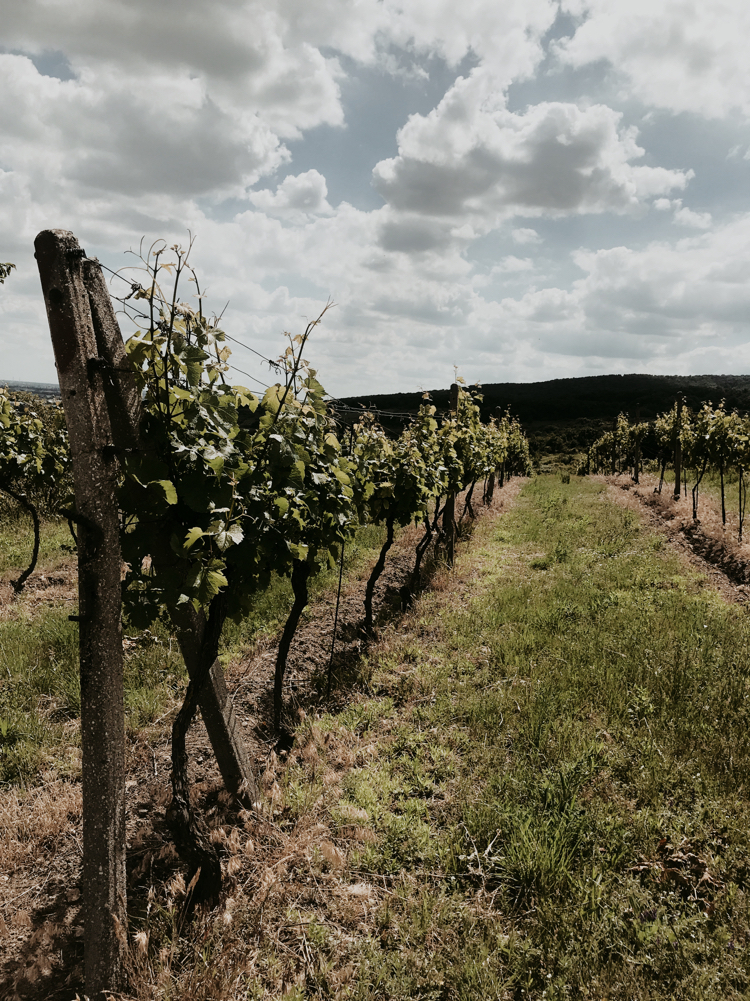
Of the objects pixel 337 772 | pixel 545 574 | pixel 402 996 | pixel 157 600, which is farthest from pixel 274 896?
pixel 545 574

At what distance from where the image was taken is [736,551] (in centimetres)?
1048

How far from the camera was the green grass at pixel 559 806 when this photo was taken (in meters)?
2.83

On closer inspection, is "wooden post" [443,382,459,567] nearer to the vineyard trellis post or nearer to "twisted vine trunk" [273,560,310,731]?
"twisted vine trunk" [273,560,310,731]

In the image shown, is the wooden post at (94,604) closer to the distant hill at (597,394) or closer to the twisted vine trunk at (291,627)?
the twisted vine trunk at (291,627)

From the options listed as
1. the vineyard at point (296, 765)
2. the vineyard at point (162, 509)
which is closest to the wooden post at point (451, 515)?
the vineyard at point (296, 765)

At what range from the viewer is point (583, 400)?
100 m

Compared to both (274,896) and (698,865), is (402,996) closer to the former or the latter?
(274,896)

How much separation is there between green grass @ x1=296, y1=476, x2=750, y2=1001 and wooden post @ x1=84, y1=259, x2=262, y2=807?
86 centimetres

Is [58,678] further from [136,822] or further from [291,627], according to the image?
[291,627]

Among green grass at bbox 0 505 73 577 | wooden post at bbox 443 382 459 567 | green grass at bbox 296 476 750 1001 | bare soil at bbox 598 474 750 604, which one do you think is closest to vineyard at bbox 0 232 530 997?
green grass at bbox 296 476 750 1001

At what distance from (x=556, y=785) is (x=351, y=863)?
1.68 metres

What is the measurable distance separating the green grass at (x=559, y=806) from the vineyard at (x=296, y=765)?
22mm

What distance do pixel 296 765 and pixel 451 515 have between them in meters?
7.12

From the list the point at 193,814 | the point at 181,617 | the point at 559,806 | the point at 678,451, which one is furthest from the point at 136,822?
the point at 678,451
